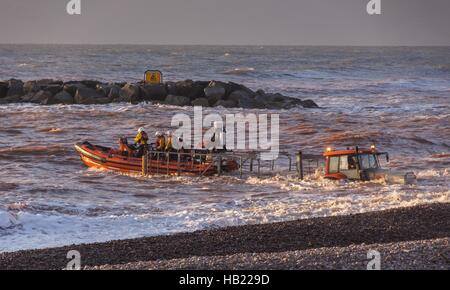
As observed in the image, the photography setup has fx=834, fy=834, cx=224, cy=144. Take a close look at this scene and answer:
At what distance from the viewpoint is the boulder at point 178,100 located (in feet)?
160

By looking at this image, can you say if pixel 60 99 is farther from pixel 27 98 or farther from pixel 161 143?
pixel 161 143

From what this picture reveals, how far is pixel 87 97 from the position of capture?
50.3 metres

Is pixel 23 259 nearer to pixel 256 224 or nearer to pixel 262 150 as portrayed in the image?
pixel 256 224

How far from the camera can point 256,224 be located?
16172 millimetres

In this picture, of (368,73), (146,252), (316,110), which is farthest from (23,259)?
(368,73)

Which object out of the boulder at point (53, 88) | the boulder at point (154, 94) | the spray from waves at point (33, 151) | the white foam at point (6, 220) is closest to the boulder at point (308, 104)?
the boulder at point (154, 94)

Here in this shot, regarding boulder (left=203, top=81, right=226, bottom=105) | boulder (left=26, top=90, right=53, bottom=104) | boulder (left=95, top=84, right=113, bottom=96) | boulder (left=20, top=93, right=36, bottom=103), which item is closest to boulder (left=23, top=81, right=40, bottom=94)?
boulder (left=20, top=93, right=36, bottom=103)

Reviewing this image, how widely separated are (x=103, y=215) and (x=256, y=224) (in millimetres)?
3783

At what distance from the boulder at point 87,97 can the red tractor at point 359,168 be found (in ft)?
94.7

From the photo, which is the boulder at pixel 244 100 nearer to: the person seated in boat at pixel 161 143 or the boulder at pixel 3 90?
the boulder at pixel 3 90

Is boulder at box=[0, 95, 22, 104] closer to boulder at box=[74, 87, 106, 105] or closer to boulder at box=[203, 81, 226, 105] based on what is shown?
boulder at box=[74, 87, 106, 105]

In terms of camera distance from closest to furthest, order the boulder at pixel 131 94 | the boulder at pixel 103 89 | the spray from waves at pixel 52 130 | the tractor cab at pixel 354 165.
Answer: the tractor cab at pixel 354 165 < the spray from waves at pixel 52 130 < the boulder at pixel 131 94 < the boulder at pixel 103 89

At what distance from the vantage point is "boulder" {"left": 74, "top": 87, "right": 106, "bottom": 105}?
49.8m
